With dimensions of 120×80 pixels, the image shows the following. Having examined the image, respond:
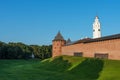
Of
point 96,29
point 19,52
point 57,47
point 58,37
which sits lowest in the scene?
point 19,52

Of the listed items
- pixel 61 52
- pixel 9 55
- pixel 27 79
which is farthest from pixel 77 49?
pixel 9 55

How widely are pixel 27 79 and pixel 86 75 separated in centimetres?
571

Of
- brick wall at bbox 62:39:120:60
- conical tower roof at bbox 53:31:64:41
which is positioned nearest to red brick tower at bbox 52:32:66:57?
conical tower roof at bbox 53:31:64:41

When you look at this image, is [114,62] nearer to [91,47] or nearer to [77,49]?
[91,47]

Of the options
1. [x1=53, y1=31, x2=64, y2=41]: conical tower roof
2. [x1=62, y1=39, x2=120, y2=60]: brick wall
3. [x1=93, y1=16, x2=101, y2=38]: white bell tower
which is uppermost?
[x1=93, y1=16, x2=101, y2=38]: white bell tower

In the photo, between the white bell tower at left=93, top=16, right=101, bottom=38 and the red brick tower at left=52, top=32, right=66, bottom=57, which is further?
the white bell tower at left=93, top=16, right=101, bottom=38

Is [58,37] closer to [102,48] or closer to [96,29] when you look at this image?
[96,29]

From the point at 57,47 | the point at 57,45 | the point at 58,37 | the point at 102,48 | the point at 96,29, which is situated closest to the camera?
the point at 102,48

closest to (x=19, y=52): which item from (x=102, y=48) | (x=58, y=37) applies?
(x=58, y=37)

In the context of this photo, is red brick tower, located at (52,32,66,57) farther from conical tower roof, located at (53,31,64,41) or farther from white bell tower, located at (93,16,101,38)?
white bell tower, located at (93,16,101,38)

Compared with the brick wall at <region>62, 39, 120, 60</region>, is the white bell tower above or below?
above

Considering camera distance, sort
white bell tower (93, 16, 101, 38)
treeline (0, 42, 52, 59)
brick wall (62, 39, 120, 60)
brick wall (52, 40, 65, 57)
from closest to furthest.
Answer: brick wall (62, 39, 120, 60), brick wall (52, 40, 65, 57), white bell tower (93, 16, 101, 38), treeline (0, 42, 52, 59)

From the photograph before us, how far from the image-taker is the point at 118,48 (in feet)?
106

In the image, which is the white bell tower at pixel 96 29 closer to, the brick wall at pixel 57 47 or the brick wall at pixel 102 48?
the brick wall at pixel 57 47
